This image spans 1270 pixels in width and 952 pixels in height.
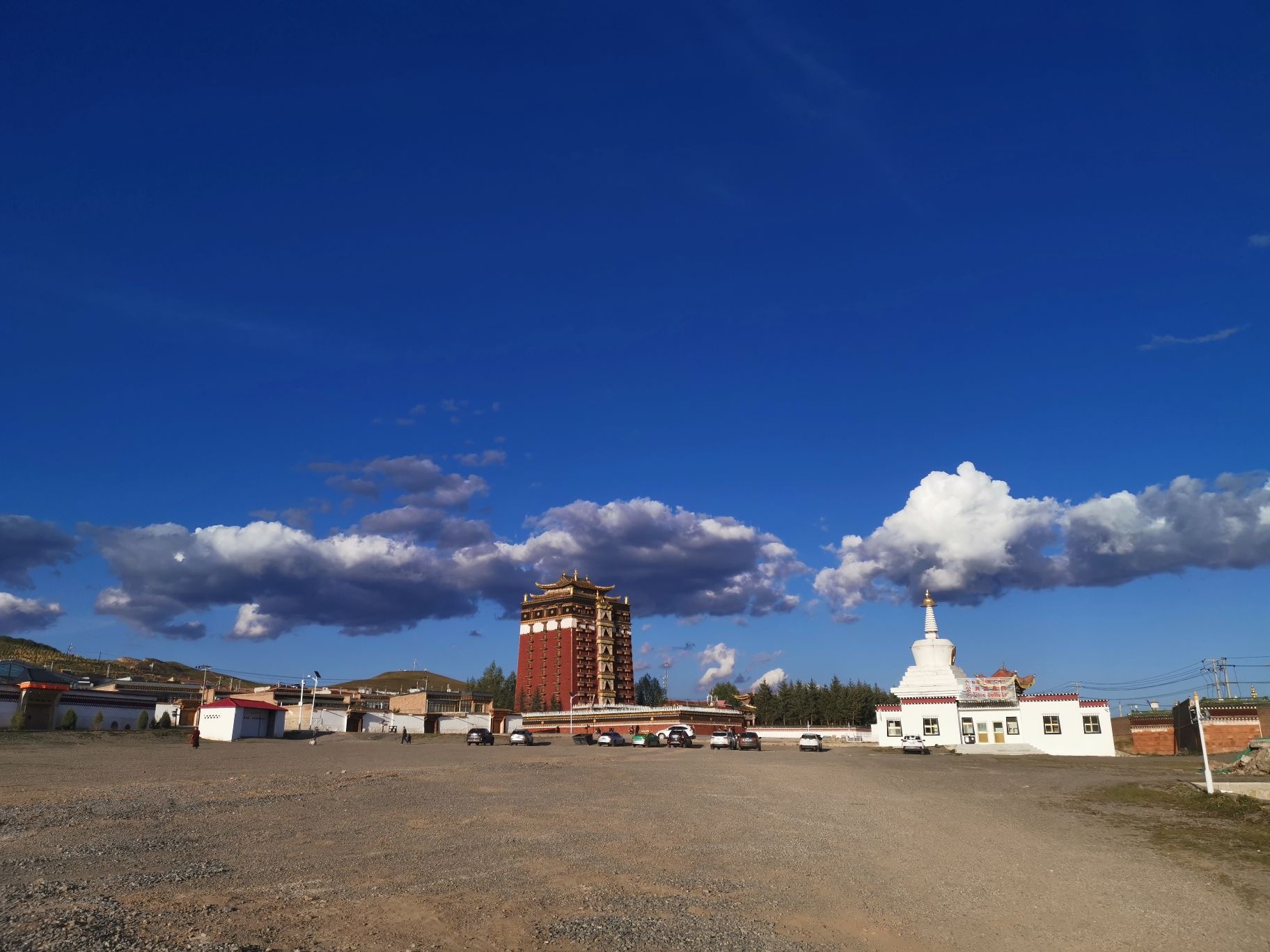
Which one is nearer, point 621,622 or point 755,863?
point 755,863

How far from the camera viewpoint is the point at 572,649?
14250cm

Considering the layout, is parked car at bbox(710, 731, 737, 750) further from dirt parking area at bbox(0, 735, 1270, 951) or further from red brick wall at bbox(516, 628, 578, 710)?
red brick wall at bbox(516, 628, 578, 710)

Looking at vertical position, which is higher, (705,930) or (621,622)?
(621,622)

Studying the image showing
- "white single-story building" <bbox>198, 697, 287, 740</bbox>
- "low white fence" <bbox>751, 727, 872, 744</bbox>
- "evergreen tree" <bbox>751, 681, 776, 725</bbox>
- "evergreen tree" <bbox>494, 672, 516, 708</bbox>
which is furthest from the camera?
"evergreen tree" <bbox>494, 672, 516, 708</bbox>

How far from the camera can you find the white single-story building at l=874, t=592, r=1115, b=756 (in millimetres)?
66500

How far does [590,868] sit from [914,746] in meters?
56.3

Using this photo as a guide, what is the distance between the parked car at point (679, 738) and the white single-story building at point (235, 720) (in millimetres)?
38427

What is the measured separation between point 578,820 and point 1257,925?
14.3 m

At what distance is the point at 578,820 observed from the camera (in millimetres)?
22078

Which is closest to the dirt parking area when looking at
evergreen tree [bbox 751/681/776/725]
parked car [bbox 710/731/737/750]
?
parked car [bbox 710/731/737/750]

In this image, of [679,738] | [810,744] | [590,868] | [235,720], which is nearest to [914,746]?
[810,744]

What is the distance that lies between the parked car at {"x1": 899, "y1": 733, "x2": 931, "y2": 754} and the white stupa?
8.20 metres

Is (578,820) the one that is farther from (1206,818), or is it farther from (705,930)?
(1206,818)

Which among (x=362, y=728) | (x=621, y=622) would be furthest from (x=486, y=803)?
(x=621, y=622)
